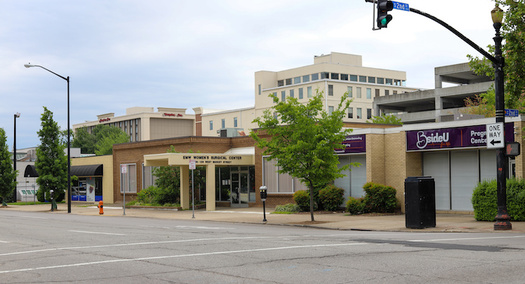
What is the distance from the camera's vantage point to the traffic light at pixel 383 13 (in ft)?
52.1

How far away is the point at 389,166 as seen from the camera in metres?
29.5

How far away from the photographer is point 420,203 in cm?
2012

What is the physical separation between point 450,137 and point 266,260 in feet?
55.9

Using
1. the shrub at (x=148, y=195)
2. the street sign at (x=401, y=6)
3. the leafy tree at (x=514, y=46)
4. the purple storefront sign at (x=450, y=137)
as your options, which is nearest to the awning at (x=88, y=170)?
the shrub at (x=148, y=195)

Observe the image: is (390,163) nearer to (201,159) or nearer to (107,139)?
(201,159)

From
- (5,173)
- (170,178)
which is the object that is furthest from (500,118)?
(5,173)

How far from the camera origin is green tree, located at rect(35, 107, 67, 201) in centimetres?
4314

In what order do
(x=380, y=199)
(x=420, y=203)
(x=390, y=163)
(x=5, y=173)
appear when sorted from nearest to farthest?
1. (x=420, y=203)
2. (x=380, y=199)
3. (x=390, y=163)
4. (x=5, y=173)

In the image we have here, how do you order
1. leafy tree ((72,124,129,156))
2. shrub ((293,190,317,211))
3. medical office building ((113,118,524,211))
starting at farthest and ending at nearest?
1. leafy tree ((72,124,129,156))
2. shrub ((293,190,317,211))
3. medical office building ((113,118,524,211))

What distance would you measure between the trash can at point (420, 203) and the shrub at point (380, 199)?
7357 millimetres

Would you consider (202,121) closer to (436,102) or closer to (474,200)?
(436,102)

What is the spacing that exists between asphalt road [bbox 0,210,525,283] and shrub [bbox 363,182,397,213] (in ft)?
36.8

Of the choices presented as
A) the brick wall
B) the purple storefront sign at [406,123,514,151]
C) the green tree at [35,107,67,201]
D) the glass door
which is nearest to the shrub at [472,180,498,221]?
the purple storefront sign at [406,123,514,151]

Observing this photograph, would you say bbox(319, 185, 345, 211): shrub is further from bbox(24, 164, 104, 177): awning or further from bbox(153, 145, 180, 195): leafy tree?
bbox(24, 164, 104, 177): awning
